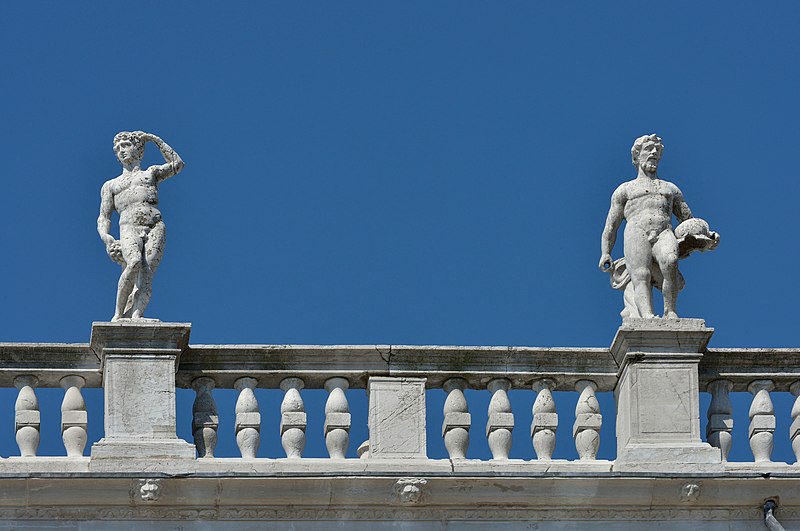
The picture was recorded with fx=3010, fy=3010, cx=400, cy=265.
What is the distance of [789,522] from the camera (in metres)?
28.6

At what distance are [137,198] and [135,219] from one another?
0.25 m

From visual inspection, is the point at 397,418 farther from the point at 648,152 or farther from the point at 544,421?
the point at 648,152

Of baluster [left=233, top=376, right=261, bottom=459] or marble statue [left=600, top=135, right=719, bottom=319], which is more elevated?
marble statue [left=600, top=135, right=719, bottom=319]

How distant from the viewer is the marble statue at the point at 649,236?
97.6 feet

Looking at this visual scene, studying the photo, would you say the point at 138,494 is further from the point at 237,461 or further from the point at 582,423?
the point at 582,423

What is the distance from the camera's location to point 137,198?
29531 millimetres

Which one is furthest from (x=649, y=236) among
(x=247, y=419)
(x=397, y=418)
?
(x=247, y=419)

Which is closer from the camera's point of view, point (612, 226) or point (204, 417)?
point (204, 417)

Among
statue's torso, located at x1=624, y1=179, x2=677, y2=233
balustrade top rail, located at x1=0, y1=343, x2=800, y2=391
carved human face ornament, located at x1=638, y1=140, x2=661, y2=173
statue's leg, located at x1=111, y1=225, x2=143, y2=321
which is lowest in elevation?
balustrade top rail, located at x1=0, y1=343, x2=800, y2=391

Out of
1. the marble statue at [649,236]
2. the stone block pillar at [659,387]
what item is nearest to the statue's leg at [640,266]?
the marble statue at [649,236]

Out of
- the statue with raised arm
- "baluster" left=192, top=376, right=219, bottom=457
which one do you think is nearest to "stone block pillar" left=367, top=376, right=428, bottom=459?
"baluster" left=192, top=376, right=219, bottom=457

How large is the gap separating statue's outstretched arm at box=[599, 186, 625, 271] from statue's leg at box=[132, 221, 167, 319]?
4.45 metres

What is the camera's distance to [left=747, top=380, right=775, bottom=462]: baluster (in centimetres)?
2923

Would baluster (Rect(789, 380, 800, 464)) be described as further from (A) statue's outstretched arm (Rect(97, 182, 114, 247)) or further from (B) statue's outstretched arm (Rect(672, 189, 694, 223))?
(A) statue's outstretched arm (Rect(97, 182, 114, 247))
